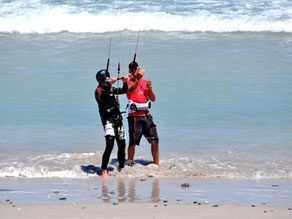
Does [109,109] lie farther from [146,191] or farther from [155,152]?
[146,191]

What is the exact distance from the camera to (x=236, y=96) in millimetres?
13055

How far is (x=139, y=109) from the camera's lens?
27.9 feet

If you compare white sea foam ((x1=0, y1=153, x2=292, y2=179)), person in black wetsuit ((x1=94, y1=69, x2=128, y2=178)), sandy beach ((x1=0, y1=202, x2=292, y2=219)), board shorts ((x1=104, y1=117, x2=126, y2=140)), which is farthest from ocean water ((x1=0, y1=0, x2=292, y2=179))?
sandy beach ((x1=0, y1=202, x2=292, y2=219))

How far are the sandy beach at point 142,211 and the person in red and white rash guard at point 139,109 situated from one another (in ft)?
7.29

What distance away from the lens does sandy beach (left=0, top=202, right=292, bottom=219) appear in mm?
5980

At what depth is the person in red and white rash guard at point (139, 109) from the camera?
27.4ft

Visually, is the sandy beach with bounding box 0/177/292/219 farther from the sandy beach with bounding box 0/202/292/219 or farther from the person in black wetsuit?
the person in black wetsuit

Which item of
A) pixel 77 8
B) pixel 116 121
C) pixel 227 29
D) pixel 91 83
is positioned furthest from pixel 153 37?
pixel 116 121

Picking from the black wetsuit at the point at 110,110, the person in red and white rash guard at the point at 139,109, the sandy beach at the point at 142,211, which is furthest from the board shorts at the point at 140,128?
the sandy beach at the point at 142,211

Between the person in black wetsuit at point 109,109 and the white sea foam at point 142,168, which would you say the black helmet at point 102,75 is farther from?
the white sea foam at point 142,168

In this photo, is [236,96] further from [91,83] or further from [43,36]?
[43,36]

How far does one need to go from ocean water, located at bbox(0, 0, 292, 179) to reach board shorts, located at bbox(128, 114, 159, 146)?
375 millimetres

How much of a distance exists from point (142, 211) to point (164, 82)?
8.17 metres

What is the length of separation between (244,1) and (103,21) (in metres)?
4.95
